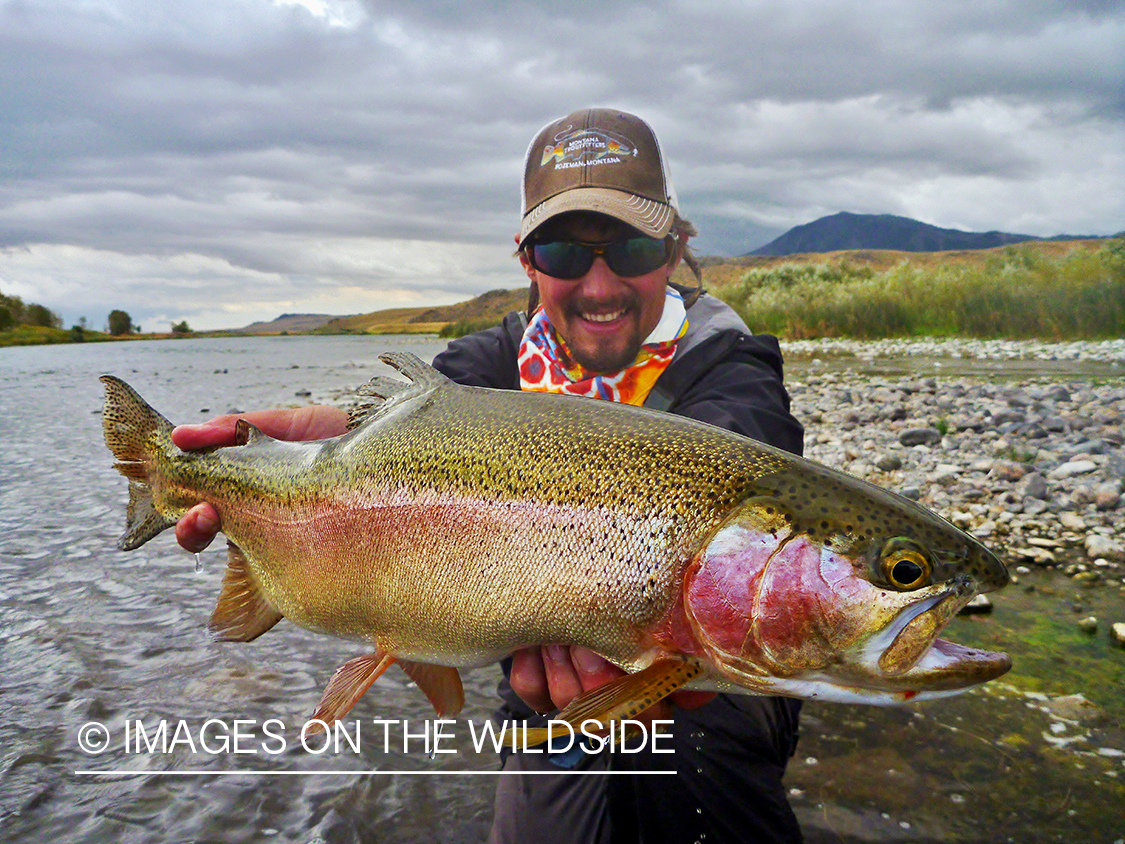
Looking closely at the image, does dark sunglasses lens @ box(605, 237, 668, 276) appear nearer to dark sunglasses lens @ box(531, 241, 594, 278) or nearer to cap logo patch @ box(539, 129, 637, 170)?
dark sunglasses lens @ box(531, 241, 594, 278)

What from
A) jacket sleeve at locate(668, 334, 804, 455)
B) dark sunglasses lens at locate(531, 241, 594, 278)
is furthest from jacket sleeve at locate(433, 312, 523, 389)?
jacket sleeve at locate(668, 334, 804, 455)

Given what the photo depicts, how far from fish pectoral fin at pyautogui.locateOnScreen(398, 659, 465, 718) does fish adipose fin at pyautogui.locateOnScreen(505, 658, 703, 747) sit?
2.56ft

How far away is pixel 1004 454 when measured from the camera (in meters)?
7.02

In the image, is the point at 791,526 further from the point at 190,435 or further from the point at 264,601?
the point at 190,435

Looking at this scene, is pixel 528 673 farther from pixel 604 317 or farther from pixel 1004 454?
pixel 1004 454

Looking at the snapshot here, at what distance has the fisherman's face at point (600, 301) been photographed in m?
3.42

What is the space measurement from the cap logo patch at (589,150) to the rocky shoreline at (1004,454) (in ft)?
11.8

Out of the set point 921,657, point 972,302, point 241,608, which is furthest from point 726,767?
point 972,302

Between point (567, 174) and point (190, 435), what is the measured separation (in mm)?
2054

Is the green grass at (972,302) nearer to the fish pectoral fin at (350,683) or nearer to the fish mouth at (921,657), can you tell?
the fish mouth at (921,657)

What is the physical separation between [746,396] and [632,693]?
5.25 ft

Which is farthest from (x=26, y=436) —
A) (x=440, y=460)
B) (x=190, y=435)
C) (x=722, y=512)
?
(x=722, y=512)

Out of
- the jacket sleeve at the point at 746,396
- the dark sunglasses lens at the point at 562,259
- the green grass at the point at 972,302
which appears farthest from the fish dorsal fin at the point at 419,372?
the green grass at the point at 972,302

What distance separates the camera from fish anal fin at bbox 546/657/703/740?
64.6 inches
